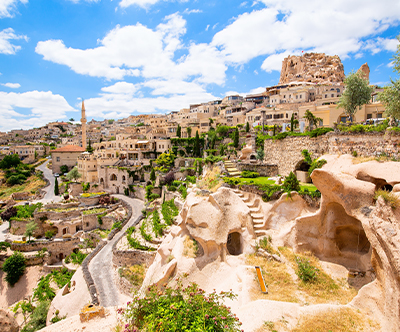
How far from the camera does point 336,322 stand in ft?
28.3

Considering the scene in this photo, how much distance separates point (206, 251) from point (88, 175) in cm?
4648

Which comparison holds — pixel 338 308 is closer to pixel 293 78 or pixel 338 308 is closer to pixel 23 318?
pixel 23 318

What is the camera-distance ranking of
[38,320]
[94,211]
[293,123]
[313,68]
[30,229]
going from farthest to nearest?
[313,68]
[293,123]
[94,211]
[30,229]
[38,320]

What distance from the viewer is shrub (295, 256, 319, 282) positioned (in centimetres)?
1238

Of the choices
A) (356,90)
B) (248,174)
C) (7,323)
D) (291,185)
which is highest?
(356,90)

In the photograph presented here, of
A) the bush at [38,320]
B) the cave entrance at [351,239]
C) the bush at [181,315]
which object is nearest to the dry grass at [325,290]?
the cave entrance at [351,239]

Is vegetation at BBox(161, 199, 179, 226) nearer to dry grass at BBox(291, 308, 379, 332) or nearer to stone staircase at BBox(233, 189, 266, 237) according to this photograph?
stone staircase at BBox(233, 189, 266, 237)

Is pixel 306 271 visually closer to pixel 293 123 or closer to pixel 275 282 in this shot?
pixel 275 282

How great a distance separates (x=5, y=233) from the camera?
3672cm

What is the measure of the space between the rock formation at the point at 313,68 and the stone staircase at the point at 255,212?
75124 mm

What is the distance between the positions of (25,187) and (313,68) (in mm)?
100960

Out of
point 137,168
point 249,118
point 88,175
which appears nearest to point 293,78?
point 249,118

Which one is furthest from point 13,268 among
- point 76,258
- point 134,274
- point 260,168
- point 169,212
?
point 260,168

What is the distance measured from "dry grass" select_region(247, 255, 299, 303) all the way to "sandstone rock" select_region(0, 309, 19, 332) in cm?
2016
